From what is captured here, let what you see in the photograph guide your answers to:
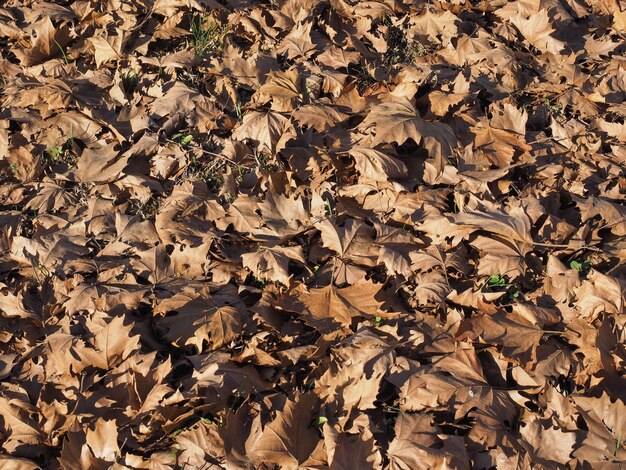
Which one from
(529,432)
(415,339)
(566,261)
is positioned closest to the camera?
(529,432)

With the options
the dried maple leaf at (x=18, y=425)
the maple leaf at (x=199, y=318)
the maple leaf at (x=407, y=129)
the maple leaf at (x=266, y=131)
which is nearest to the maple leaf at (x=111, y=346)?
the maple leaf at (x=199, y=318)

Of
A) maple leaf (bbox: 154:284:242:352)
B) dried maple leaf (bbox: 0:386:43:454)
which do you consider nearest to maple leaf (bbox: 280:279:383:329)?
maple leaf (bbox: 154:284:242:352)

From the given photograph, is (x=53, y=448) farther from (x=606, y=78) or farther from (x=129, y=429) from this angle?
(x=606, y=78)

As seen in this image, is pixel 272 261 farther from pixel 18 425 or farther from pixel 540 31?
pixel 540 31

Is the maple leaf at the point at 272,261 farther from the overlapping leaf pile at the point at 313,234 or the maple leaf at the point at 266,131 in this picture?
the maple leaf at the point at 266,131

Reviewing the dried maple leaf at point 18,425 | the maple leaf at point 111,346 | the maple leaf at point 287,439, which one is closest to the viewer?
the maple leaf at point 287,439

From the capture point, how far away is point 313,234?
117 inches

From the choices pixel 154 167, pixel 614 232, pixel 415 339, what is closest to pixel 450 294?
pixel 415 339

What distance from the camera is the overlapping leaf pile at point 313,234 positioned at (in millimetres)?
2316

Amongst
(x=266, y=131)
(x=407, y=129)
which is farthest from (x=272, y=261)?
(x=407, y=129)

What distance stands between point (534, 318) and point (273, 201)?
1.27 m

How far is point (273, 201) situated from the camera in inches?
118

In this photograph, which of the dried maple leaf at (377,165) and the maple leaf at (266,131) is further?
the maple leaf at (266,131)

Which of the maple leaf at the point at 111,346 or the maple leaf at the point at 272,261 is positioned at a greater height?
the maple leaf at the point at 272,261
